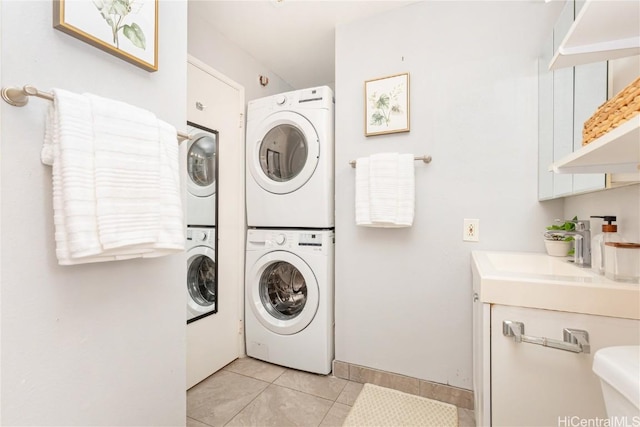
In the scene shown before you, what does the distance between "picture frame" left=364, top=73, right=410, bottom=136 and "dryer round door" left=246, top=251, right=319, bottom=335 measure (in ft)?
3.21

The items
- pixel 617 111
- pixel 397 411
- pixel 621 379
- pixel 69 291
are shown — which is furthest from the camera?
pixel 397 411

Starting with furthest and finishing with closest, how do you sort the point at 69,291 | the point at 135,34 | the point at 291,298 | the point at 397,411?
the point at 291,298 → the point at 397,411 → the point at 135,34 → the point at 69,291

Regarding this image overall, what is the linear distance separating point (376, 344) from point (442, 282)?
562 mm

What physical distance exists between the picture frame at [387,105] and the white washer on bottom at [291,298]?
2.41 feet

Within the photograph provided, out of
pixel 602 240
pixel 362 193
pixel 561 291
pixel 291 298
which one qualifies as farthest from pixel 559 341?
pixel 291 298

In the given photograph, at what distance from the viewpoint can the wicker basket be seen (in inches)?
21.9

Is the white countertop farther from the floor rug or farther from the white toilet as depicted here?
the floor rug

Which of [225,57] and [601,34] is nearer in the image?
[601,34]

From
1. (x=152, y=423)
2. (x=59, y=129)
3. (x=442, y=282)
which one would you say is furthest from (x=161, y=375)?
(x=442, y=282)

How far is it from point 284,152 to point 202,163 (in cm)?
56

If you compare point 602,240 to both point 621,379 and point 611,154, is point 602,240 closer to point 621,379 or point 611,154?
point 611,154

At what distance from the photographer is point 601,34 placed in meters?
0.76

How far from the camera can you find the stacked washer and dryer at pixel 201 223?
178 centimetres

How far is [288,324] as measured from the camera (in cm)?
195
